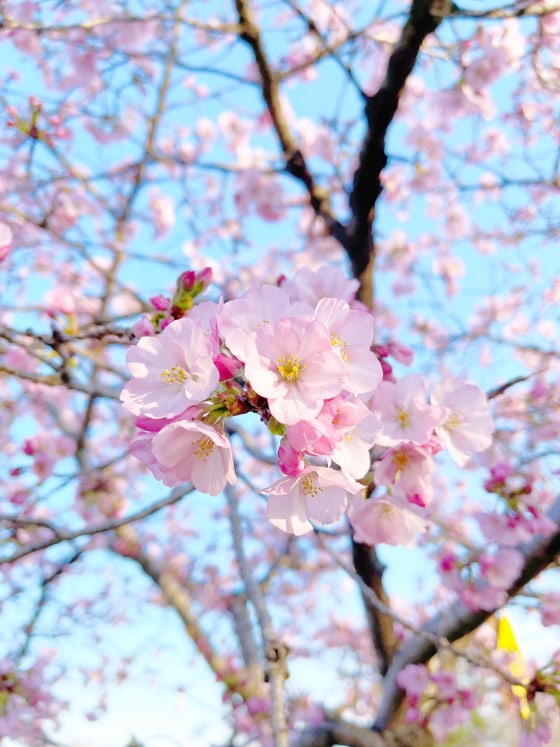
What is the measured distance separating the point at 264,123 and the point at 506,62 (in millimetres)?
2091

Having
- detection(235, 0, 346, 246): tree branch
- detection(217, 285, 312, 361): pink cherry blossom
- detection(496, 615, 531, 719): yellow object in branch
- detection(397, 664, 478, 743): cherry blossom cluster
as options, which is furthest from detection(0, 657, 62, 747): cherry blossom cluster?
detection(235, 0, 346, 246): tree branch

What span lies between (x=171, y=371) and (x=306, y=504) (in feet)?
1.22

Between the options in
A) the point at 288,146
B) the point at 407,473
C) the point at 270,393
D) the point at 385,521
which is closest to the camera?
the point at 270,393

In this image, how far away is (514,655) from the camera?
2.56m

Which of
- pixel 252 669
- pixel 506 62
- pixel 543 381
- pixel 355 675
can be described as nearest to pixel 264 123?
pixel 506 62

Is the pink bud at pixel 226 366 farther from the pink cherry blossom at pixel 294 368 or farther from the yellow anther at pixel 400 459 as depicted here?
the yellow anther at pixel 400 459

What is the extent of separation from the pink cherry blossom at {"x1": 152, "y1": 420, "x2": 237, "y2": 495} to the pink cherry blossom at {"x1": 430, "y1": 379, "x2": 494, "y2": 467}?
2.07ft

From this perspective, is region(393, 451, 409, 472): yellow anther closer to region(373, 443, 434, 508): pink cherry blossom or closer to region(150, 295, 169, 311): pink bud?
region(373, 443, 434, 508): pink cherry blossom

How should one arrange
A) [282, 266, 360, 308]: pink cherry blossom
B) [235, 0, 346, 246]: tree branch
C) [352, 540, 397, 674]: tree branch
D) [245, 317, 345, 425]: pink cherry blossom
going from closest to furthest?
[245, 317, 345, 425]: pink cherry blossom
[282, 266, 360, 308]: pink cherry blossom
[352, 540, 397, 674]: tree branch
[235, 0, 346, 246]: tree branch

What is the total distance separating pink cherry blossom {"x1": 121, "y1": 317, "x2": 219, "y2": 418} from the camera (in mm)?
888

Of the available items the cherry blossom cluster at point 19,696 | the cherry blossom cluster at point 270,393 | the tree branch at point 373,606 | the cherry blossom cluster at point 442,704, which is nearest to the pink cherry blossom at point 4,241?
the cherry blossom cluster at point 270,393

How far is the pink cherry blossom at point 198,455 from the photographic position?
87 cm

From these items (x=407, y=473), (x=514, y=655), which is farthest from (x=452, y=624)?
(x=407, y=473)

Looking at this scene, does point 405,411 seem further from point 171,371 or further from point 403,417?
point 171,371
